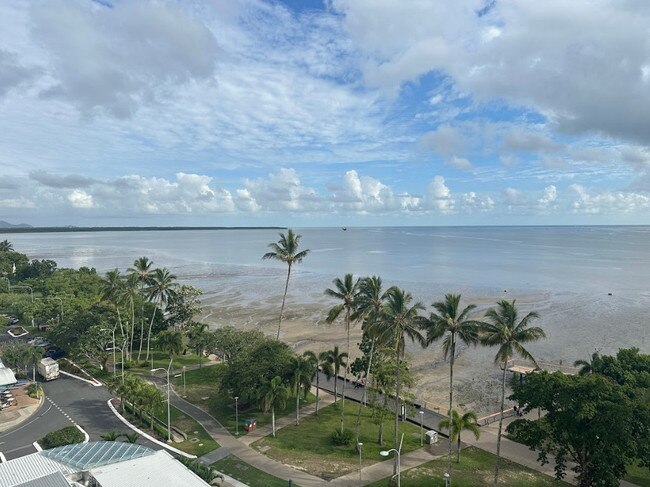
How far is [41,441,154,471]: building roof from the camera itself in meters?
28.0

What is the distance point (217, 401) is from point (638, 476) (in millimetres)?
38417

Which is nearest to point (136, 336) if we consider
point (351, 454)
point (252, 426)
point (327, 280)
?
point (252, 426)

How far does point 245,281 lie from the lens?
451 feet

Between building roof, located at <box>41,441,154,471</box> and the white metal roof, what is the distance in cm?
59

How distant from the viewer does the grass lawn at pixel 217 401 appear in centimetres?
4322

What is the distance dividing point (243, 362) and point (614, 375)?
37107mm

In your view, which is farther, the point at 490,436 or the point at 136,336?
the point at 136,336

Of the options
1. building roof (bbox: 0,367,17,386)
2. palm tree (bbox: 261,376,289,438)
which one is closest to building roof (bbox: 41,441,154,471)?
palm tree (bbox: 261,376,289,438)

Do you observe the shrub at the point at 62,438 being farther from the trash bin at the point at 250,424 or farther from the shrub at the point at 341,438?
the shrub at the point at 341,438

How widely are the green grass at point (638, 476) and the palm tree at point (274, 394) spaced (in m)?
27.8

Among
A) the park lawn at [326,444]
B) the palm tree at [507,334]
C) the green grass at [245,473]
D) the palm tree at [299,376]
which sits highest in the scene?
the palm tree at [507,334]

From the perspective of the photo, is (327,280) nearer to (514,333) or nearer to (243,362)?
(243,362)

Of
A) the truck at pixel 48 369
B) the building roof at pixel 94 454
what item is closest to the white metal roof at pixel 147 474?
the building roof at pixel 94 454

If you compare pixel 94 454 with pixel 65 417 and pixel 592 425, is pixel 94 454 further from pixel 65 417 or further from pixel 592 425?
pixel 592 425
